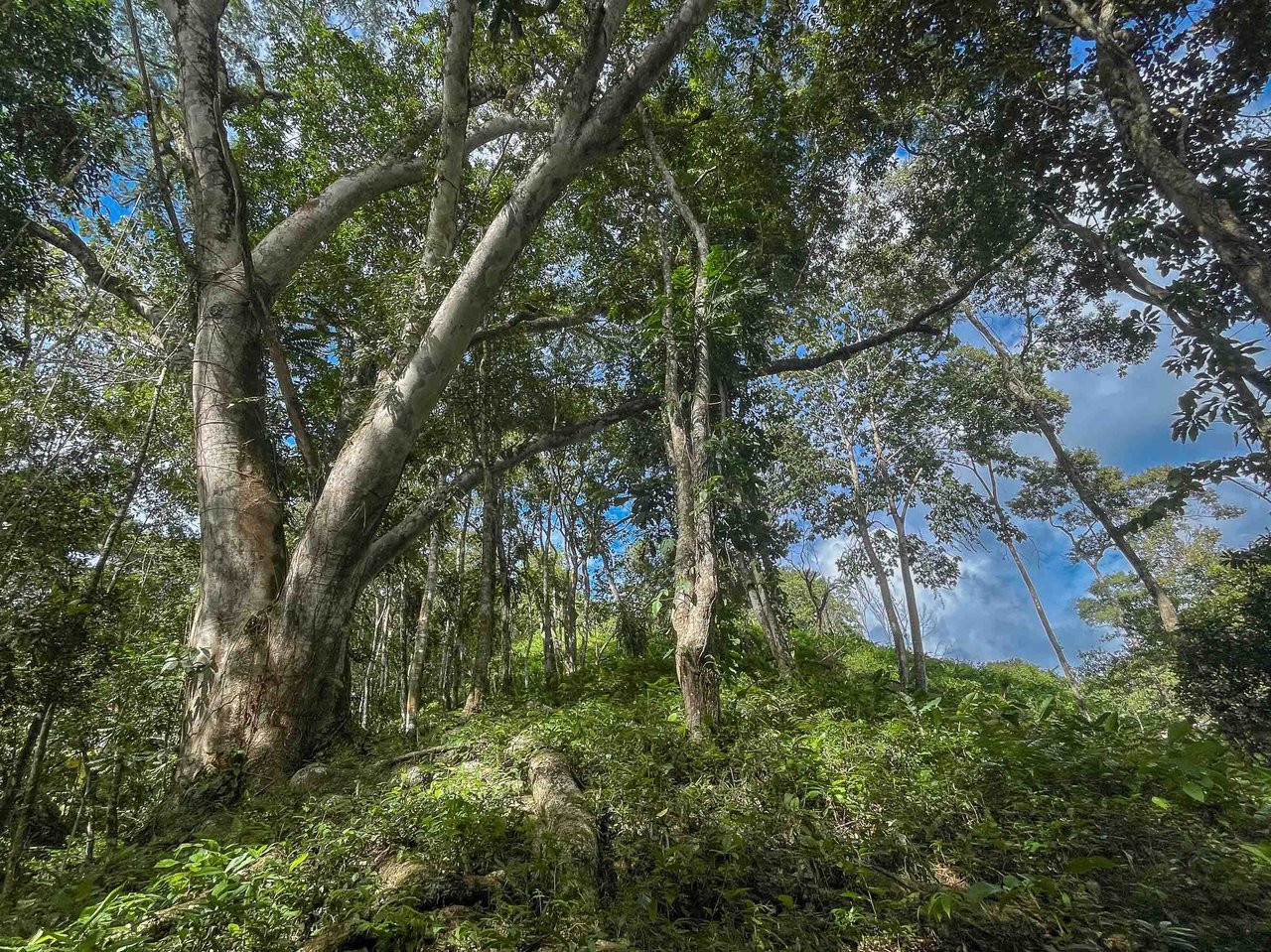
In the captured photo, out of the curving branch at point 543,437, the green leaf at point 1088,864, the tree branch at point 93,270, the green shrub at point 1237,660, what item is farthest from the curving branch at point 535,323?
the green shrub at point 1237,660

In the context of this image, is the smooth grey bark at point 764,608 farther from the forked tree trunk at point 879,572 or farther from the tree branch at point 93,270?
the tree branch at point 93,270

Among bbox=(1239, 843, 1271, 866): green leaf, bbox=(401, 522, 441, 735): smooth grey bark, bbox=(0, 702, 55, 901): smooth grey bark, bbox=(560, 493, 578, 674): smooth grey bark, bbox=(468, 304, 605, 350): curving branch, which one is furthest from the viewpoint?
bbox=(560, 493, 578, 674): smooth grey bark

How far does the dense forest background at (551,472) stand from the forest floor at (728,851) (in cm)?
3

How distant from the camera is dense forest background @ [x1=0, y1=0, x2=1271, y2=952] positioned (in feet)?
7.91

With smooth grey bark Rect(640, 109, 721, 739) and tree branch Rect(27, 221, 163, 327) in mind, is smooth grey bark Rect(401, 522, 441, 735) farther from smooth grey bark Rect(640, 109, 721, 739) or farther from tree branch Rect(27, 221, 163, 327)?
tree branch Rect(27, 221, 163, 327)

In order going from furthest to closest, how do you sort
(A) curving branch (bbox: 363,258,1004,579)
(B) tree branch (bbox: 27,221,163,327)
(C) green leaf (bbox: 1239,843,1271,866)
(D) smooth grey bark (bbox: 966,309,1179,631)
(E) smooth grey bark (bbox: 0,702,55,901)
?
1. (D) smooth grey bark (bbox: 966,309,1179,631)
2. (B) tree branch (bbox: 27,221,163,327)
3. (A) curving branch (bbox: 363,258,1004,579)
4. (E) smooth grey bark (bbox: 0,702,55,901)
5. (C) green leaf (bbox: 1239,843,1271,866)

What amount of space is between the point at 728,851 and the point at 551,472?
7.29m

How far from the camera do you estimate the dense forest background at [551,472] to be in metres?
2.41

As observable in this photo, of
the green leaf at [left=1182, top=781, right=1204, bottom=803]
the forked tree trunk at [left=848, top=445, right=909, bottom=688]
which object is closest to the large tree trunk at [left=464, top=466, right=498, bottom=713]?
the green leaf at [left=1182, top=781, right=1204, bottom=803]

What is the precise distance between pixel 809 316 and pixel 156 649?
9.45 metres

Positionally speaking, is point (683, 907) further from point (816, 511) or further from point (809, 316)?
point (816, 511)

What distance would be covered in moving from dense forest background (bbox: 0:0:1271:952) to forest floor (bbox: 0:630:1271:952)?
27mm

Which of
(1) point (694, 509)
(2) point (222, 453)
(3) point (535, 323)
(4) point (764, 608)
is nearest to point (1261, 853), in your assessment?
(1) point (694, 509)

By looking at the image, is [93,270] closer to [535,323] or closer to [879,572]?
[535,323]
